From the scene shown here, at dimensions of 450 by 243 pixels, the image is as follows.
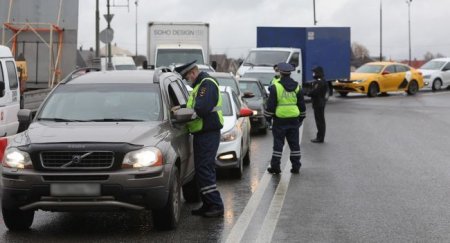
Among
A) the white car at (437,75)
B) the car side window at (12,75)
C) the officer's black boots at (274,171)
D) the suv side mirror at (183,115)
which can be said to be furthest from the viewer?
the white car at (437,75)

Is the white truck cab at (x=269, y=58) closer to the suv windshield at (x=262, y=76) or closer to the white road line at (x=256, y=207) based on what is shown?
the suv windshield at (x=262, y=76)

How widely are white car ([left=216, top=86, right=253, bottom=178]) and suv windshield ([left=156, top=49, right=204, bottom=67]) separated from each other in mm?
14326

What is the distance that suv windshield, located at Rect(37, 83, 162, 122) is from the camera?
7875 mm

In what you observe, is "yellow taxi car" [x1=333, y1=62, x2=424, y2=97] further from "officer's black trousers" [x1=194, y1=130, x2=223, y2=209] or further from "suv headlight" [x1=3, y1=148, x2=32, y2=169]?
Answer: "suv headlight" [x1=3, y1=148, x2=32, y2=169]

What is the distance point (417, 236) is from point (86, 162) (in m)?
3.25

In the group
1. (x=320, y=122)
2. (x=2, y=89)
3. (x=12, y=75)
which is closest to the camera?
(x=2, y=89)

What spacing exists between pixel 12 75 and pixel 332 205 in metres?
7.17

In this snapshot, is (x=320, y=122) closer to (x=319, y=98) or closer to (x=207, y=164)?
(x=319, y=98)

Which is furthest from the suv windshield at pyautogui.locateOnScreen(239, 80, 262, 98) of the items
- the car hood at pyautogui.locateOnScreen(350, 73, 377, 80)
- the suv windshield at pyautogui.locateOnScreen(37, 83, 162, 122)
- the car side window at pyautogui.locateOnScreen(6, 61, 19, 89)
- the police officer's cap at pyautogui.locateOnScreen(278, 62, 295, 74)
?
the car hood at pyautogui.locateOnScreen(350, 73, 377, 80)

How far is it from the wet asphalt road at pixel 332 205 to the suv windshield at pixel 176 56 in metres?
11.3

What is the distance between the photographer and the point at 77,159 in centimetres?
684

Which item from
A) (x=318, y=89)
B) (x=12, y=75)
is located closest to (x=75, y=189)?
(x=12, y=75)

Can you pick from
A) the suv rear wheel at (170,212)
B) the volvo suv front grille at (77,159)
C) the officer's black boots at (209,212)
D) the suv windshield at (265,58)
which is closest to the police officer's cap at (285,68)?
the officer's black boots at (209,212)

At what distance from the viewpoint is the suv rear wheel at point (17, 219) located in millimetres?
7305
